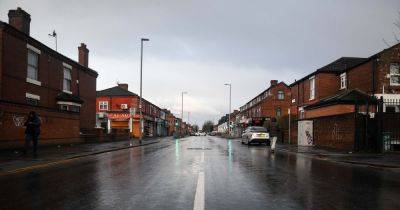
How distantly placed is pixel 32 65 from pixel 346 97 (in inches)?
890

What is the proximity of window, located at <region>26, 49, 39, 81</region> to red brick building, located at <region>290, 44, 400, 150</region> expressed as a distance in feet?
66.8

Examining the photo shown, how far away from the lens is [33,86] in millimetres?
27766

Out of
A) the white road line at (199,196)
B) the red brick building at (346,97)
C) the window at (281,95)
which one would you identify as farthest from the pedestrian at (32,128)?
the window at (281,95)

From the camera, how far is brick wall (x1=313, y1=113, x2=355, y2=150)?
23.3 metres

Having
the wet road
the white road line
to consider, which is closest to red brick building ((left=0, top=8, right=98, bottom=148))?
the wet road

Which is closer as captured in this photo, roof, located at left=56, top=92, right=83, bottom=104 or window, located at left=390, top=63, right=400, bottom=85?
window, located at left=390, top=63, right=400, bottom=85

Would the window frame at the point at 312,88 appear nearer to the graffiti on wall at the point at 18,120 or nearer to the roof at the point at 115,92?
the graffiti on wall at the point at 18,120

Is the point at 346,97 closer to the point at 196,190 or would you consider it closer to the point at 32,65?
the point at 32,65

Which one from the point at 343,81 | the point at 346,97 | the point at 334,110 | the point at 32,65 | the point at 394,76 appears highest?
the point at 343,81

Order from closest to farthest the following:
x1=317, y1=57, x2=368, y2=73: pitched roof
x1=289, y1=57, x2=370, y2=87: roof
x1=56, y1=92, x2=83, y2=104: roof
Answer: x1=56, y1=92, x2=83, y2=104: roof, x1=289, y1=57, x2=370, y2=87: roof, x1=317, y1=57, x2=368, y2=73: pitched roof

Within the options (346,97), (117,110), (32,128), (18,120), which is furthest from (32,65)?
(117,110)

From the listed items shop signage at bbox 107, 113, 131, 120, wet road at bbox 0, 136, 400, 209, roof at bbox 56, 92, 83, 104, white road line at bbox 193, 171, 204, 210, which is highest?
roof at bbox 56, 92, 83, 104

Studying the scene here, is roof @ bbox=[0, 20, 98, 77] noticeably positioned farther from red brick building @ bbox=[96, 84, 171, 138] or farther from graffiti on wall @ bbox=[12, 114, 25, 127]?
red brick building @ bbox=[96, 84, 171, 138]

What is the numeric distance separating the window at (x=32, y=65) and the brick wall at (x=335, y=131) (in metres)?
20.5
